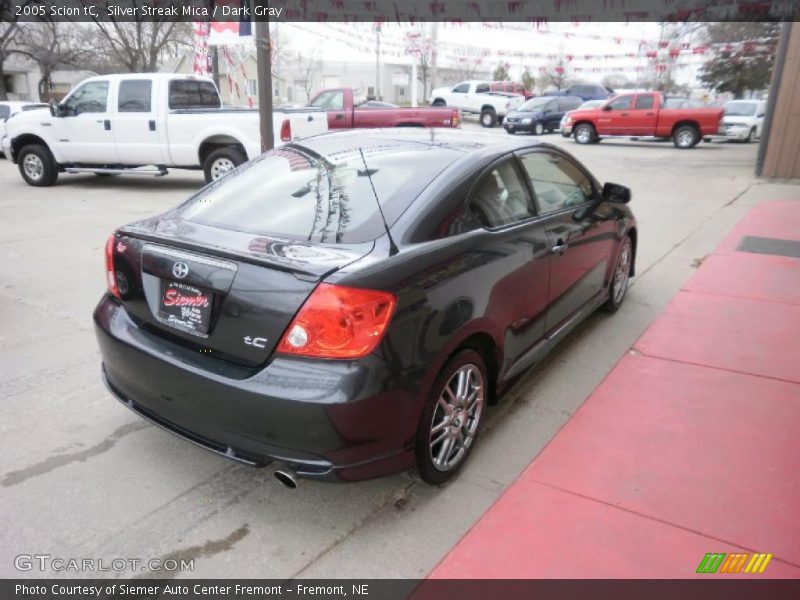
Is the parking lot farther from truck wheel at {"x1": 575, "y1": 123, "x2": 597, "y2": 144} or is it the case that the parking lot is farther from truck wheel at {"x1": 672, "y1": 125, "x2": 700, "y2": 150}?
truck wheel at {"x1": 575, "y1": 123, "x2": 597, "y2": 144}

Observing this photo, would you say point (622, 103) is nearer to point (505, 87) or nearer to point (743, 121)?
point (743, 121)

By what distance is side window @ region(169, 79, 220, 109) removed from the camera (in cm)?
1077

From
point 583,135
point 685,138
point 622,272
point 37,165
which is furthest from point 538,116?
point 622,272

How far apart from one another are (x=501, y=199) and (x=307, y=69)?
65009 millimetres

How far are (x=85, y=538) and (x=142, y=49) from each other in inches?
1257

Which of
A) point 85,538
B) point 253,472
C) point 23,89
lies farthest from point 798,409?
point 23,89

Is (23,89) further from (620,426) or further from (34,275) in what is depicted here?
(620,426)

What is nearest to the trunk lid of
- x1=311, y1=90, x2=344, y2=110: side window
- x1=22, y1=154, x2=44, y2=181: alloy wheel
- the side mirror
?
the side mirror

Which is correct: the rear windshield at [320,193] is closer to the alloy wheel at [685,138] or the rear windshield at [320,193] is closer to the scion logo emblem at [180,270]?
the scion logo emblem at [180,270]

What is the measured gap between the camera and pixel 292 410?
2338 millimetres

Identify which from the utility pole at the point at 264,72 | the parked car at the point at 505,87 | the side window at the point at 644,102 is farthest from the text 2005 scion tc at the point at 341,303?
the parked car at the point at 505,87

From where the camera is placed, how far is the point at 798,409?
3.69 metres

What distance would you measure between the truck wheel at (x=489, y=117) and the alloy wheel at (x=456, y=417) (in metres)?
26.7

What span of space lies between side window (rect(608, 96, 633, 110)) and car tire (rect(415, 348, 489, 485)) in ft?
64.7
